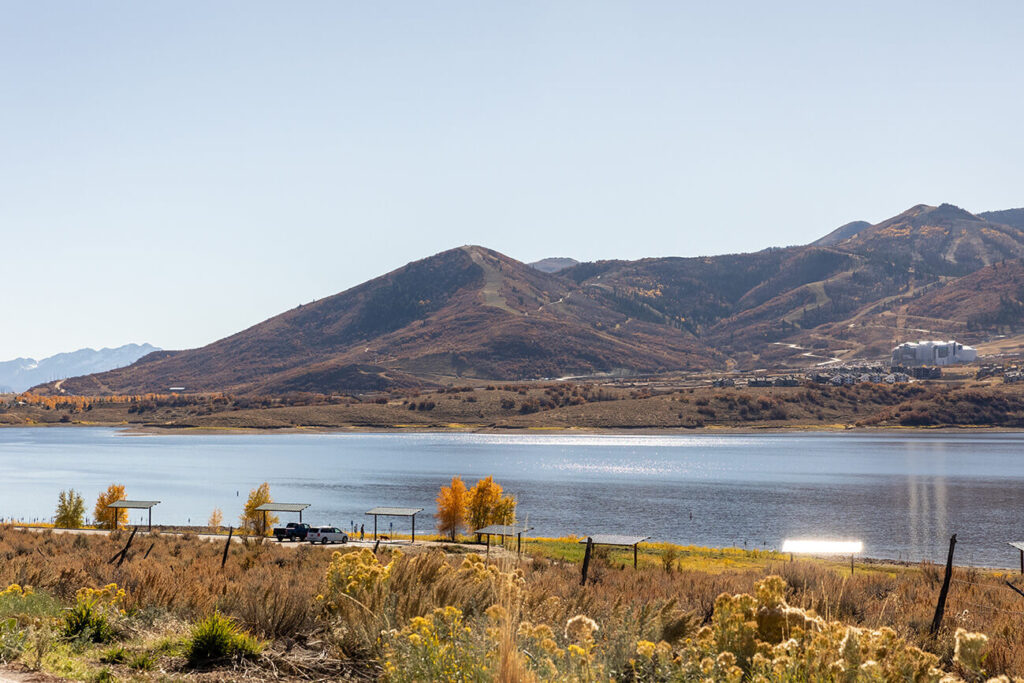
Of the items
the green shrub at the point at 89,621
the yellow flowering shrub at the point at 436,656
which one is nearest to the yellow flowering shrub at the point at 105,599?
the green shrub at the point at 89,621

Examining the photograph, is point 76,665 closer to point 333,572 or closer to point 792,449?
point 333,572

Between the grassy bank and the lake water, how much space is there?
135 ft

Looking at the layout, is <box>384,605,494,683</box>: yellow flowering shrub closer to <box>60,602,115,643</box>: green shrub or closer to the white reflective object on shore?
<box>60,602,115,643</box>: green shrub

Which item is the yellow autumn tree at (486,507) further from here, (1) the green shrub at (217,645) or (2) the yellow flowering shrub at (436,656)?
(2) the yellow flowering shrub at (436,656)

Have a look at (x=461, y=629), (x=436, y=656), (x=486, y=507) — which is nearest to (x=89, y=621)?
(x=461, y=629)

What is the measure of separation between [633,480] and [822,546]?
40.4 metres

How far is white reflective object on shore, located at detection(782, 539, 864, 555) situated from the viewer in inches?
1870

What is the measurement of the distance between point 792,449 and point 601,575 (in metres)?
125

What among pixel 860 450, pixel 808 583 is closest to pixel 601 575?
pixel 808 583

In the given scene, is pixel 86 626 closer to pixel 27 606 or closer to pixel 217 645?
pixel 27 606

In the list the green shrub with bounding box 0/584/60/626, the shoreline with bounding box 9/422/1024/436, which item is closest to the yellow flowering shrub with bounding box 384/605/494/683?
the green shrub with bounding box 0/584/60/626

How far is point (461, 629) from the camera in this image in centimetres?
693

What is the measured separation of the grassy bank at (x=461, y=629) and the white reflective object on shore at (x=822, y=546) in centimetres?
3738

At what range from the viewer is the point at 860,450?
128m
